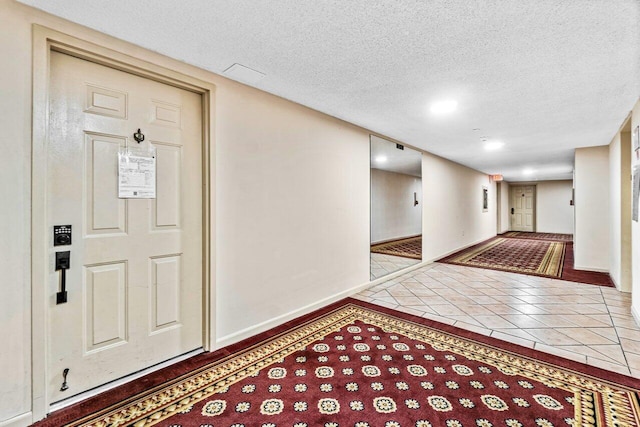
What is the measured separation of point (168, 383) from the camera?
207 centimetres

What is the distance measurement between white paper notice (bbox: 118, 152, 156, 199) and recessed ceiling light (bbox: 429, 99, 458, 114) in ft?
9.42

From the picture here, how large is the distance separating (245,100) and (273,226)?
4.08ft

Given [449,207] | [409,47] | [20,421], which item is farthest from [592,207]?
[20,421]

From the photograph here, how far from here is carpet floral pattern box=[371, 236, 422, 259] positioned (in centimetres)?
722

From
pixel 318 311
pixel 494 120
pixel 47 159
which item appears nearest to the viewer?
pixel 47 159

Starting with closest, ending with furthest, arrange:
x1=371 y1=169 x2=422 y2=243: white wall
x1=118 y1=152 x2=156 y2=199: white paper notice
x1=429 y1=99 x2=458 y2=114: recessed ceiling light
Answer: x1=118 y1=152 x2=156 y2=199: white paper notice < x1=429 y1=99 x2=458 y2=114: recessed ceiling light < x1=371 y1=169 x2=422 y2=243: white wall

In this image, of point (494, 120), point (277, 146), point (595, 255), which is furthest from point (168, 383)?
point (595, 255)

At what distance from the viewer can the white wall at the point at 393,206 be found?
9094 millimetres

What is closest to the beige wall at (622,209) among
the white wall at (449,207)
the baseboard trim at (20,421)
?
the white wall at (449,207)

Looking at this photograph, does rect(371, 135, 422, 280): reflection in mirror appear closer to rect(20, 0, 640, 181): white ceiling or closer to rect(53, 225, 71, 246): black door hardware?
rect(20, 0, 640, 181): white ceiling

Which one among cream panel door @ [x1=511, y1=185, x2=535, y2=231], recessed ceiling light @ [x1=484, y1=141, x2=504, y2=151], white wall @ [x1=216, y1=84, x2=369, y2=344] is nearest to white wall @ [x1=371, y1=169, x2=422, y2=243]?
recessed ceiling light @ [x1=484, y1=141, x2=504, y2=151]

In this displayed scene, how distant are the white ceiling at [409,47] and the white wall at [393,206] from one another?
222 inches

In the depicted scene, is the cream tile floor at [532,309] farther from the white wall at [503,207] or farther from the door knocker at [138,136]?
the white wall at [503,207]

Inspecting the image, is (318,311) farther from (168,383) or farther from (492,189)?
(492,189)
